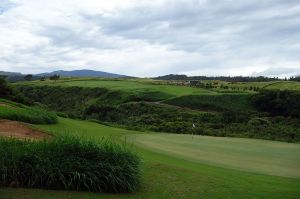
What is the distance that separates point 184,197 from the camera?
1118 centimetres

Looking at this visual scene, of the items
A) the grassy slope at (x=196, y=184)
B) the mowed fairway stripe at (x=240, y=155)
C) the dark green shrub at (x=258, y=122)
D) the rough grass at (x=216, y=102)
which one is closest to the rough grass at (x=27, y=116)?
the mowed fairway stripe at (x=240, y=155)

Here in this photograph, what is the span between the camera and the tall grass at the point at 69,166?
1048 cm

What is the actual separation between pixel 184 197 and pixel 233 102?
67426 millimetres

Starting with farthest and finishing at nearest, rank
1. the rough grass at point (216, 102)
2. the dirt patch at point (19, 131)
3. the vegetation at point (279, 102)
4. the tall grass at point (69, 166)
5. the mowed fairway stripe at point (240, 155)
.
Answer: the rough grass at point (216, 102) → the vegetation at point (279, 102) → the mowed fairway stripe at point (240, 155) → the dirt patch at point (19, 131) → the tall grass at point (69, 166)

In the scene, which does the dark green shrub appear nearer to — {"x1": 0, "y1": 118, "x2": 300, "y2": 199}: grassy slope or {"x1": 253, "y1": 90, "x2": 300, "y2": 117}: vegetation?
{"x1": 253, "y1": 90, "x2": 300, "y2": 117}: vegetation

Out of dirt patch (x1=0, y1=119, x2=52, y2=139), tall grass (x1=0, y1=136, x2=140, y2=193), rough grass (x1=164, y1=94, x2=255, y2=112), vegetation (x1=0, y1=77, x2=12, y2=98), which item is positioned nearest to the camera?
tall grass (x1=0, y1=136, x2=140, y2=193)

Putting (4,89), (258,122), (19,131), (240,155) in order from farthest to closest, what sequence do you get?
(258,122), (4,89), (240,155), (19,131)

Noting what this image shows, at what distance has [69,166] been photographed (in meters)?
10.7

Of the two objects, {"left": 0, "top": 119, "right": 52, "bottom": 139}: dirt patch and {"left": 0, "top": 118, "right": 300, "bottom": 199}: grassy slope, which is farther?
{"left": 0, "top": 119, "right": 52, "bottom": 139}: dirt patch

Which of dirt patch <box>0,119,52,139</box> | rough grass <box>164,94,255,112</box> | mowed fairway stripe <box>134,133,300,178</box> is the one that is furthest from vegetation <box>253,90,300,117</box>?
dirt patch <box>0,119,52,139</box>

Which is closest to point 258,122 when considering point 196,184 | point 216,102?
point 216,102

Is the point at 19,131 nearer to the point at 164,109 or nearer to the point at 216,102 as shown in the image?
the point at 164,109

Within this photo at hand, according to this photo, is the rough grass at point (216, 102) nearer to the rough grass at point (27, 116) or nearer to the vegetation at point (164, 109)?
the vegetation at point (164, 109)

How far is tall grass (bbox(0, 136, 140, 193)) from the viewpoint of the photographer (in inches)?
412
